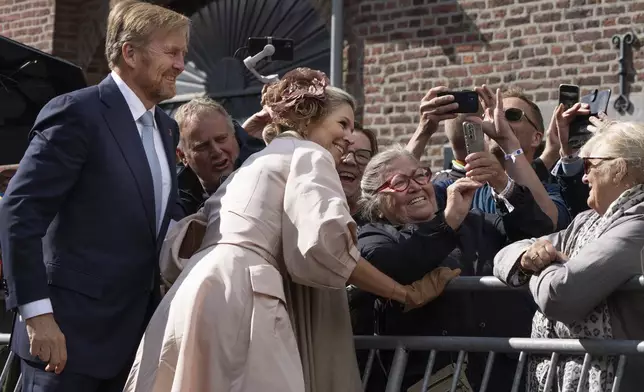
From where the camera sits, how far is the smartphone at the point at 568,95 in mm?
5212

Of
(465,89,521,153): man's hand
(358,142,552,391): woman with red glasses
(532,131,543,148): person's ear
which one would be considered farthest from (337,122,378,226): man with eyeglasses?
(532,131,543,148): person's ear

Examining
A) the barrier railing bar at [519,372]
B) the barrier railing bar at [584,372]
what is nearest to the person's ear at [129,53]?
the barrier railing bar at [519,372]

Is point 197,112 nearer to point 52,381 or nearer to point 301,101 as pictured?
point 301,101

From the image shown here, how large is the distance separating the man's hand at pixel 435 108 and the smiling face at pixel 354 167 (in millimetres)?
296

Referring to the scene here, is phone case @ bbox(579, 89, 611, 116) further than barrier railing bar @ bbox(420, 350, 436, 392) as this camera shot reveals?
Yes

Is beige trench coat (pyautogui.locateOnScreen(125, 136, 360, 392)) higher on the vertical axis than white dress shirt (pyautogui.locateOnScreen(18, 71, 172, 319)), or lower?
lower

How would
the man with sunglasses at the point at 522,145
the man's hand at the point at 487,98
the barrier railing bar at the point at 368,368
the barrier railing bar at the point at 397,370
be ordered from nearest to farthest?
the barrier railing bar at the point at 397,370, the barrier railing bar at the point at 368,368, the man with sunglasses at the point at 522,145, the man's hand at the point at 487,98

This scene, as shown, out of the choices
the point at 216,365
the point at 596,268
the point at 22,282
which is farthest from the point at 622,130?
the point at 22,282

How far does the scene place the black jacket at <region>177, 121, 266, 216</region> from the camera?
5207mm

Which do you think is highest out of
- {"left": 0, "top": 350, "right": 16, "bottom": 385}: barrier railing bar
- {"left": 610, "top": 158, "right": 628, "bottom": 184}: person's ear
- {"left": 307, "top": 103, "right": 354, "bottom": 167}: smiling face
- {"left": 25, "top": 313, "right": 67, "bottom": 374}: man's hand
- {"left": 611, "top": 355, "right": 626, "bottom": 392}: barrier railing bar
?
{"left": 307, "top": 103, "right": 354, "bottom": 167}: smiling face

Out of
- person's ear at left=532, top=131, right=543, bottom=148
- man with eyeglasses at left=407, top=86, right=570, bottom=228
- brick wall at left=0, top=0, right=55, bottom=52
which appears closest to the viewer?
man with eyeglasses at left=407, top=86, right=570, bottom=228

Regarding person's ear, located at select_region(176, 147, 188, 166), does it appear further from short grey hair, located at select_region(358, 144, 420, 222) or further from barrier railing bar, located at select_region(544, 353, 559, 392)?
barrier railing bar, located at select_region(544, 353, 559, 392)

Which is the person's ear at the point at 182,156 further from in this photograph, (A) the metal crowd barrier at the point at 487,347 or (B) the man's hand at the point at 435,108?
(A) the metal crowd barrier at the point at 487,347

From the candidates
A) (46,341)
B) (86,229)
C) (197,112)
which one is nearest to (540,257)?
(86,229)
